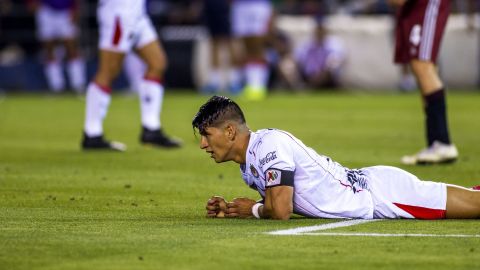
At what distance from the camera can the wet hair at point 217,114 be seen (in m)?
7.34

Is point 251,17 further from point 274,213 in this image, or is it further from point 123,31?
point 274,213

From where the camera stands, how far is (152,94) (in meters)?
13.4

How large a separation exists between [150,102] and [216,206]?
5957 millimetres

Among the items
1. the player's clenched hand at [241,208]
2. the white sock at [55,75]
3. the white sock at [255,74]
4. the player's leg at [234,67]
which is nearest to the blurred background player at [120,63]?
the player's clenched hand at [241,208]

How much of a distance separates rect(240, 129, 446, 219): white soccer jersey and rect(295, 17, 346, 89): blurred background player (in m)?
18.1

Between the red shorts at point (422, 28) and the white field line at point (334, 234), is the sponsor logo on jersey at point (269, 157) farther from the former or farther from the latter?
the red shorts at point (422, 28)

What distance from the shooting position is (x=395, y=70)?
26.2 meters

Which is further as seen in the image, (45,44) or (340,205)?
(45,44)

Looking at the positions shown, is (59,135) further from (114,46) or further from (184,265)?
(184,265)

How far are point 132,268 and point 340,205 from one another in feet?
6.52

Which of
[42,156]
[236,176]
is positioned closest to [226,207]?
[236,176]

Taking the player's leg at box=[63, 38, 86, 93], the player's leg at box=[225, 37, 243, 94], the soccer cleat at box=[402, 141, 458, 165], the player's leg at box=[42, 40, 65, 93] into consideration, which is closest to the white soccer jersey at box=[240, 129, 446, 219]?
the soccer cleat at box=[402, 141, 458, 165]

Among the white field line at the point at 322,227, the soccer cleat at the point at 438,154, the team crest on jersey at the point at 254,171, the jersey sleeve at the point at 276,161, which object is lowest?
the soccer cleat at the point at 438,154

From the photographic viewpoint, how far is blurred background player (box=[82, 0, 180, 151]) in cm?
1301
